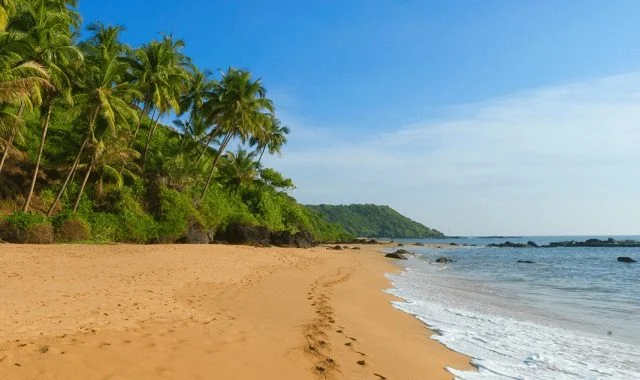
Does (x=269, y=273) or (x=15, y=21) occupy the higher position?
(x=15, y=21)

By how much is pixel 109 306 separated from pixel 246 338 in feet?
9.79

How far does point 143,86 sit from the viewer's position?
26.4 metres

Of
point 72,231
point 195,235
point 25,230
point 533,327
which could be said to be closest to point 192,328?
point 533,327

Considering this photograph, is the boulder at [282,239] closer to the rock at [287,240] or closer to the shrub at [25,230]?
the rock at [287,240]

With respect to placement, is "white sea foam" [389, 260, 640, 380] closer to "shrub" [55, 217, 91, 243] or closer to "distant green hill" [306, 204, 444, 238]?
"shrub" [55, 217, 91, 243]

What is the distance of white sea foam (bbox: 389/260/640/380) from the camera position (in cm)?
664

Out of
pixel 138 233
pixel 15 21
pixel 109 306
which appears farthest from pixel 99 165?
pixel 109 306

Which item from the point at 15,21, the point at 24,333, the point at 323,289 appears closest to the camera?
the point at 24,333

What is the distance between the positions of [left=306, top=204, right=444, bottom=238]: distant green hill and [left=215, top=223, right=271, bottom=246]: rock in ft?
419

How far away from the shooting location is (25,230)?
18641 millimetres

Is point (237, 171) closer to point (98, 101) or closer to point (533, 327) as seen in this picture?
point (98, 101)

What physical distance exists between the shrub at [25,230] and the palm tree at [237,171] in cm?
1934

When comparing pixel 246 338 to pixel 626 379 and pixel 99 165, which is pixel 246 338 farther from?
pixel 99 165

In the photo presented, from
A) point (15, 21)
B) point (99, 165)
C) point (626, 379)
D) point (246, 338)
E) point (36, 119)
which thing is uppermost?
point (15, 21)
